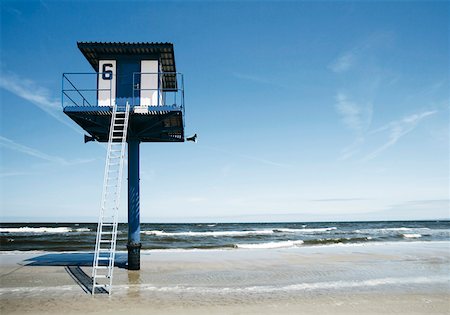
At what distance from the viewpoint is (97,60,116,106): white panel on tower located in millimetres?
12078

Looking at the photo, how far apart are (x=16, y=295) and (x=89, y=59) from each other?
780 centimetres

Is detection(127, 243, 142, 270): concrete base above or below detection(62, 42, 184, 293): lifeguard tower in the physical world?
below

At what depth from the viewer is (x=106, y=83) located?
483 inches

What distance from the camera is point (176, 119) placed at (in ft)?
41.4

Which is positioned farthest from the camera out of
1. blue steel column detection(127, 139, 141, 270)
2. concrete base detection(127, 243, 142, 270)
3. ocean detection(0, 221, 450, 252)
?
ocean detection(0, 221, 450, 252)

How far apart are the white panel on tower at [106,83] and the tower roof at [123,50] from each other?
1.02 feet

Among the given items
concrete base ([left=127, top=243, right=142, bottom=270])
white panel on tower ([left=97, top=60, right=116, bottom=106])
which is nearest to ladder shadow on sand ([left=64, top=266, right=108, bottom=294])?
concrete base ([left=127, top=243, right=142, bottom=270])

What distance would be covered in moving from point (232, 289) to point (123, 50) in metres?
8.50

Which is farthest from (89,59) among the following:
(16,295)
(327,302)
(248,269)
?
(327,302)

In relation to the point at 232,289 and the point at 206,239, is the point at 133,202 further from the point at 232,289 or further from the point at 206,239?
the point at 206,239

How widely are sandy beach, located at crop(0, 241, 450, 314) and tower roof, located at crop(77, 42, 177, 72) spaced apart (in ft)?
24.6

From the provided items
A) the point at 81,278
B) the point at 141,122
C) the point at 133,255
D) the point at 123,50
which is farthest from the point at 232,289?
the point at 123,50

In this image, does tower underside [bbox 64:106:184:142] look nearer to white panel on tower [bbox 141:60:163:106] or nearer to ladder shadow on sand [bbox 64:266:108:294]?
white panel on tower [bbox 141:60:163:106]

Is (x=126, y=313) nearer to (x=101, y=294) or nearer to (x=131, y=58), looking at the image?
(x=101, y=294)
